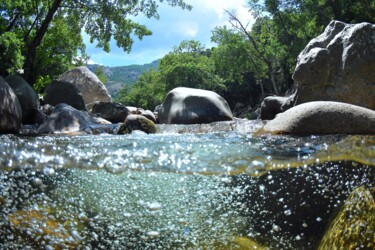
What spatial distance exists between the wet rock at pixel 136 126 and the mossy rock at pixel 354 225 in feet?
22.1

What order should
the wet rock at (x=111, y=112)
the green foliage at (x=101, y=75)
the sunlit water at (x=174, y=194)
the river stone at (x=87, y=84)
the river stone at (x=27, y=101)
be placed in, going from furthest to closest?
the green foliage at (x=101, y=75)
the river stone at (x=87, y=84)
the wet rock at (x=111, y=112)
the river stone at (x=27, y=101)
the sunlit water at (x=174, y=194)

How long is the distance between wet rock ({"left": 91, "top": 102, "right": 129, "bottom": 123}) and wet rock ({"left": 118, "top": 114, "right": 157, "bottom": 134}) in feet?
16.6

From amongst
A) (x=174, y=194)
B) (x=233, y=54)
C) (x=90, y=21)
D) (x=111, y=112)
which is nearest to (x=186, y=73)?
(x=233, y=54)

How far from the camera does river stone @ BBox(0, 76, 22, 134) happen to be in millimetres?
8375

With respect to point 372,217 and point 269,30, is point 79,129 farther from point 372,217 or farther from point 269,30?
point 269,30

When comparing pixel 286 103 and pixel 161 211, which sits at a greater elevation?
pixel 286 103

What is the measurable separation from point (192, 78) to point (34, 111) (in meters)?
35.7

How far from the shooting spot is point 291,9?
97.3 ft

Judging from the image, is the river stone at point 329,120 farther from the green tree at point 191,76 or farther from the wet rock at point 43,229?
the green tree at point 191,76

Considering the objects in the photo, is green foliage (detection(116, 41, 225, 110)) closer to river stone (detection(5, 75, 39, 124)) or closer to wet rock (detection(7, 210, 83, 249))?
river stone (detection(5, 75, 39, 124))

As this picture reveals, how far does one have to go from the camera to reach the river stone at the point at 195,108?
1177 cm

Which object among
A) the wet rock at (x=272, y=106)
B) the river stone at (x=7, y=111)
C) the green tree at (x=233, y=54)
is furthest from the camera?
the green tree at (x=233, y=54)

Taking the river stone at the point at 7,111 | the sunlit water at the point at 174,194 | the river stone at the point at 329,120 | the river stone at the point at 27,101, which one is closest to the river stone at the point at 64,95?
the river stone at the point at 27,101

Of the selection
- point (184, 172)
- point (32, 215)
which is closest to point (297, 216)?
point (184, 172)
